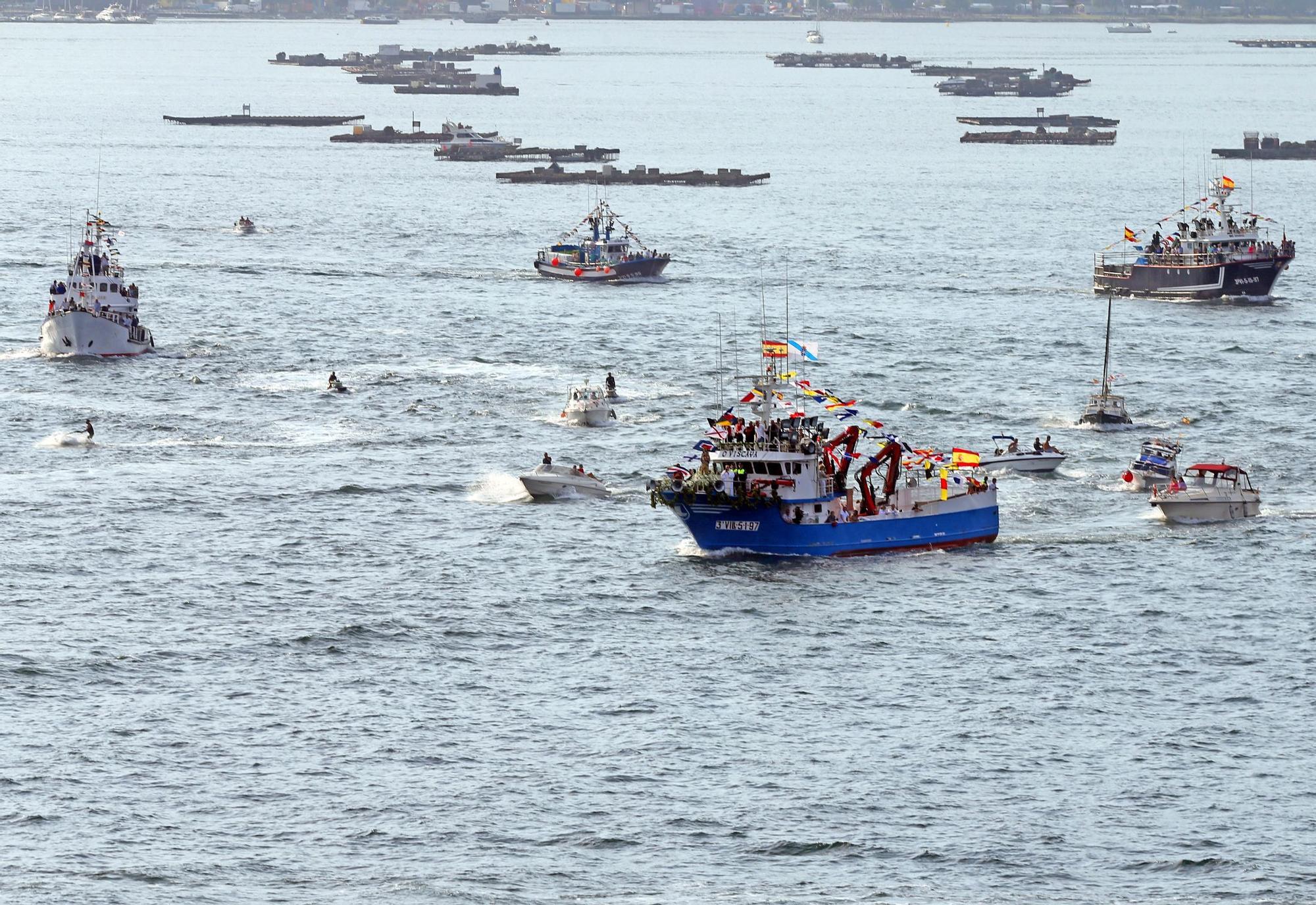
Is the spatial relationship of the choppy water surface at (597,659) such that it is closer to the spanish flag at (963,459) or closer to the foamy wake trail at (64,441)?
the foamy wake trail at (64,441)

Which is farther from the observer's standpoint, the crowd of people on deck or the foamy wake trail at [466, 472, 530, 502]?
the crowd of people on deck

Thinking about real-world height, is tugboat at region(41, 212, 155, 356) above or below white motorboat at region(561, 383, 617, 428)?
above

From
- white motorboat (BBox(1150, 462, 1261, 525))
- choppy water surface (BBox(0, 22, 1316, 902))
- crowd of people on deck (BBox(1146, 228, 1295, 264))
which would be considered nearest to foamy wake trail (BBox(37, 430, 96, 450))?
choppy water surface (BBox(0, 22, 1316, 902))

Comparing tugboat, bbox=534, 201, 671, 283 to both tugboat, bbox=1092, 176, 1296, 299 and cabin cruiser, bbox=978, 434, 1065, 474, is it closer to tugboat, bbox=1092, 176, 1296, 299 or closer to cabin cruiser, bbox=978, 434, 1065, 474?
tugboat, bbox=1092, 176, 1296, 299

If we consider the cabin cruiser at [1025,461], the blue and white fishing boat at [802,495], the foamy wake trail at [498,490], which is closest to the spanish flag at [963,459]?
the blue and white fishing boat at [802,495]

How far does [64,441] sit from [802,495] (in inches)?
1699

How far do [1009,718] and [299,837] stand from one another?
82.1 ft

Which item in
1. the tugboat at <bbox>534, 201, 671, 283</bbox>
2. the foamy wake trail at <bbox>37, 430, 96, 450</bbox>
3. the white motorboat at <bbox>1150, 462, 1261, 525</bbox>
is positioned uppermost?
the tugboat at <bbox>534, 201, 671, 283</bbox>

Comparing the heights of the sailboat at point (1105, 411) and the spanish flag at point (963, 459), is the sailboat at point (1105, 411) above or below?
below

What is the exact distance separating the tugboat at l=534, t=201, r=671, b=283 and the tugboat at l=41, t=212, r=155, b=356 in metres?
45.1

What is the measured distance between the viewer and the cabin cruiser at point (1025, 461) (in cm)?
10088

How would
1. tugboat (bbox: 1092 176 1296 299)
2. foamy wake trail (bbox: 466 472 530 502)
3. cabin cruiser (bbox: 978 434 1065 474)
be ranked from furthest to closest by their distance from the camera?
1. tugboat (bbox: 1092 176 1296 299)
2. cabin cruiser (bbox: 978 434 1065 474)
3. foamy wake trail (bbox: 466 472 530 502)

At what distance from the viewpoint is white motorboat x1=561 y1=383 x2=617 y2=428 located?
11250 centimetres

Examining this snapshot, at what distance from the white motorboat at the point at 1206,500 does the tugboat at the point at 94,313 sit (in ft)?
225
